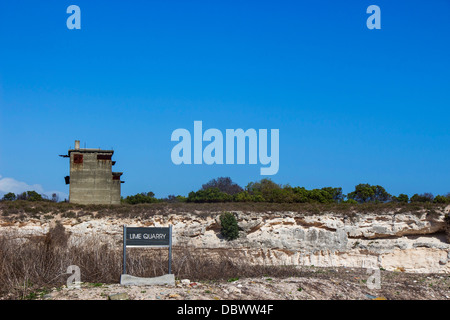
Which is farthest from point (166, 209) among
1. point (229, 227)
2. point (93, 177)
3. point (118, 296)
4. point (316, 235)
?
point (118, 296)

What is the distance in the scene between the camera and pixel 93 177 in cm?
3603

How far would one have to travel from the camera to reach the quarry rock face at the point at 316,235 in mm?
26844

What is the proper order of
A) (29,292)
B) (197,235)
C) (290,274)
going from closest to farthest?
1. (29,292)
2. (290,274)
3. (197,235)

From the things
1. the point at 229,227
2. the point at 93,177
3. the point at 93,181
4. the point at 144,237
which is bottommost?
the point at 229,227

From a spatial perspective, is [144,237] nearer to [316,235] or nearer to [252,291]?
[252,291]

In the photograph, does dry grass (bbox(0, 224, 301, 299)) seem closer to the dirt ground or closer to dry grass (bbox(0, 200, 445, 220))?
the dirt ground

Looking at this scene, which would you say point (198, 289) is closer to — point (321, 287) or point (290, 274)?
point (321, 287)

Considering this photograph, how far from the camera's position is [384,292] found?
1315 cm

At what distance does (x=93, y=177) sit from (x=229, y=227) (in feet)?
43.6

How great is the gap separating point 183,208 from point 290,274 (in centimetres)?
1668

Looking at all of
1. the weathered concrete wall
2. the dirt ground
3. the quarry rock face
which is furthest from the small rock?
the weathered concrete wall

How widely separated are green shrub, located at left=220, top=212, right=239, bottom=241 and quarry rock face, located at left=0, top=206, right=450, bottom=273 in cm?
35

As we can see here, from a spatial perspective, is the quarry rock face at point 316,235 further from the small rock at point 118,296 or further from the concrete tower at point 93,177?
the small rock at point 118,296
